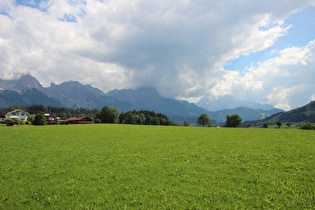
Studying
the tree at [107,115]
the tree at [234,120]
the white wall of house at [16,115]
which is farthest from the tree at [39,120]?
the tree at [234,120]

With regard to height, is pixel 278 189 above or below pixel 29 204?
above

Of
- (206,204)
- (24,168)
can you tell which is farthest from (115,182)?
(24,168)

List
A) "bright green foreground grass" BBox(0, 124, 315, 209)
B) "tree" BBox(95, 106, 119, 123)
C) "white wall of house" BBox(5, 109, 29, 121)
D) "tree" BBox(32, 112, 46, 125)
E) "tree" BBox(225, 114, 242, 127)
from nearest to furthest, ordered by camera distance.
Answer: "bright green foreground grass" BBox(0, 124, 315, 209), "tree" BBox(32, 112, 46, 125), "tree" BBox(225, 114, 242, 127), "tree" BBox(95, 106, 119, 123), "white wall of house" BBox(5, 109, 29, 121)

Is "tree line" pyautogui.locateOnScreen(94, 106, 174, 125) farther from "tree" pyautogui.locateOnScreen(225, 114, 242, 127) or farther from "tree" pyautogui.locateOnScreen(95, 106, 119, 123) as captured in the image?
"tree" pyautogui.locateOnScreen(225, 114, 242, 127)


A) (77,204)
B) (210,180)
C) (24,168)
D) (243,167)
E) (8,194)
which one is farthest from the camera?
(24,168)

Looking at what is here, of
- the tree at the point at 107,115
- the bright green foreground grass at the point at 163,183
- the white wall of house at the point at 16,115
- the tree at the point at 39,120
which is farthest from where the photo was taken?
the white wall of house at the point at 16,115

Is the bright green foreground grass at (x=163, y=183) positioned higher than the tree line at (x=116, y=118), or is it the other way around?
the tree line at (x=116, y=118)

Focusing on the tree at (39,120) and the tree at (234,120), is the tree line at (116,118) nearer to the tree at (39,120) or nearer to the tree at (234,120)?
the tree at (39,120)

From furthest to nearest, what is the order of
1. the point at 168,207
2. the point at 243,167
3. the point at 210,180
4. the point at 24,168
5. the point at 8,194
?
the point at 24,168, the point at 243,167, the point at 210,180, the point at 8,194, the point at 168,207

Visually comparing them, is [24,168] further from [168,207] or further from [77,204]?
[168,207]

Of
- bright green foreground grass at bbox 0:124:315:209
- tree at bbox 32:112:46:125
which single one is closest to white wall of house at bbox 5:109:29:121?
tree at bbox 32:112:46:125

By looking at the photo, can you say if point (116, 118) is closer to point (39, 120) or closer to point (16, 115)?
point (39, 120)

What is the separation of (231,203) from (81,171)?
10869mm

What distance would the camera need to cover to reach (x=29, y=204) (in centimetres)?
784
